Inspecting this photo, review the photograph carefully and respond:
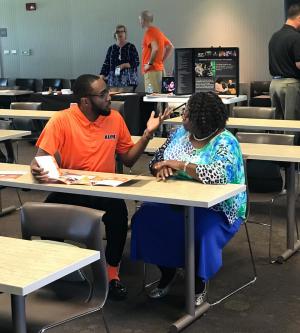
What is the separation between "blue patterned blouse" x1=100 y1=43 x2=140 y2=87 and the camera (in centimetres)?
917

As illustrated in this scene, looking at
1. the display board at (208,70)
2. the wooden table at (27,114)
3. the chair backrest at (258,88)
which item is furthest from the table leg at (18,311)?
the chair backrest at (258,88)

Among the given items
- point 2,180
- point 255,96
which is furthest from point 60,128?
point 255,96

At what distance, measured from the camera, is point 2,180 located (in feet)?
11.0

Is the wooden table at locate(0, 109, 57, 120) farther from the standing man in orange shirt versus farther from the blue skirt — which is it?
the blue skirt

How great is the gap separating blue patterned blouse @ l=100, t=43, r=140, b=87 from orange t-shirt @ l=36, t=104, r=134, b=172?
563 centimetres

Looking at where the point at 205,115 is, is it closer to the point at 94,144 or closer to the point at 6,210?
the point at 94,144

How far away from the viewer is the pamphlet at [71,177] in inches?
125

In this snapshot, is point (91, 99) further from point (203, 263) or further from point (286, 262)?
point (286, 262)

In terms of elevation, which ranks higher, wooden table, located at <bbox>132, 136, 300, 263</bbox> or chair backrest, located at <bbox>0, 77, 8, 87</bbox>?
chair backrest, located at <bbox>0, 77, 8, 87</bbox>

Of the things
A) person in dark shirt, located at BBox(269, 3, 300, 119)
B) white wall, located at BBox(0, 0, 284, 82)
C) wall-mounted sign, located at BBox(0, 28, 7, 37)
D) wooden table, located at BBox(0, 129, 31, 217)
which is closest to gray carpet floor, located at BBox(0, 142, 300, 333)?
wooden table, located at BBox(0, 129, 31, 217)

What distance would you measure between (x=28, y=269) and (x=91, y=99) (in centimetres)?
176

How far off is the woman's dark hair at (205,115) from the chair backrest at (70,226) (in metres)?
1.04

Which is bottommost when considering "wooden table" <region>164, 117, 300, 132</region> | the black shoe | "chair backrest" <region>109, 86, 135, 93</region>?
the black shoe

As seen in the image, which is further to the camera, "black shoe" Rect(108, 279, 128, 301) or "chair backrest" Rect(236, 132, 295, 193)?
"chair backrest" Rect(236, 132, 295, 193)
